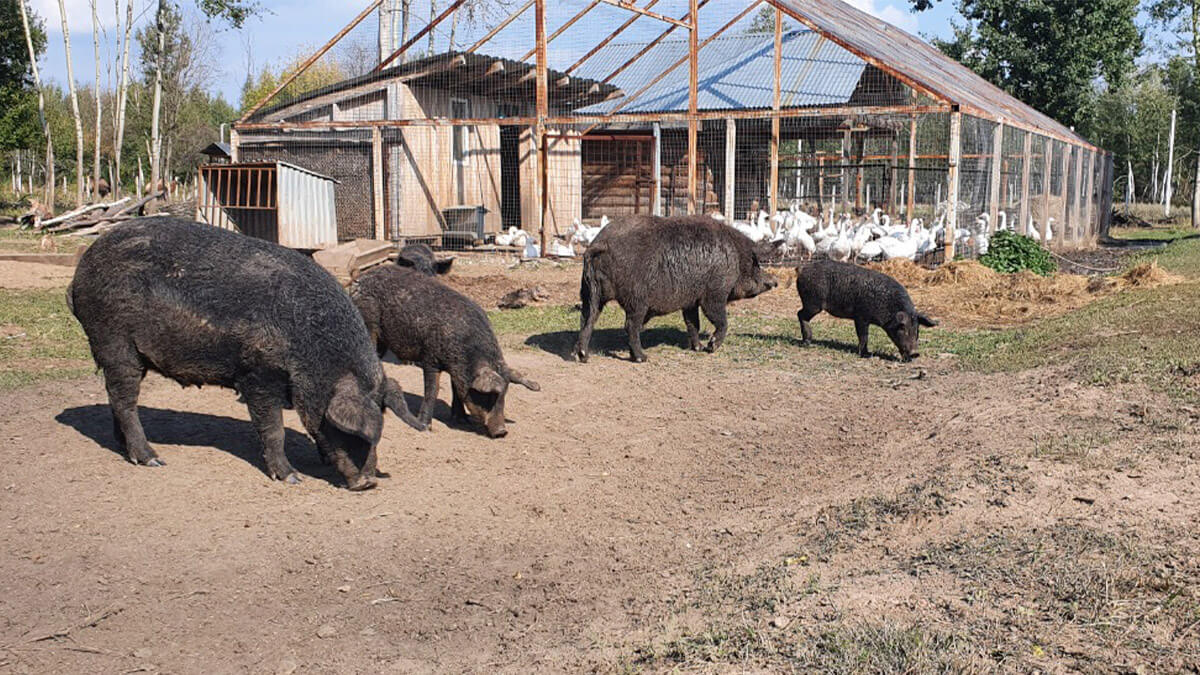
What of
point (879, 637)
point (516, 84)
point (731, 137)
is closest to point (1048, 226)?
point (731, 137)

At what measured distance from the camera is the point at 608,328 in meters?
13.0

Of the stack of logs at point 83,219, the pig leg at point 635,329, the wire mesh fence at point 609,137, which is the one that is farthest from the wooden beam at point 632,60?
the pig leg at point 635,329

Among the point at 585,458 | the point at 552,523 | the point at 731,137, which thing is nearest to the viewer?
the point at 552,523

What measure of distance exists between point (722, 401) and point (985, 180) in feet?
43.7

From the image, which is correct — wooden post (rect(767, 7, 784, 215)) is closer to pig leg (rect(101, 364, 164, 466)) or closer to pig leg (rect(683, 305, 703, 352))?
pig leg (rect(683, 305, 703, 352))

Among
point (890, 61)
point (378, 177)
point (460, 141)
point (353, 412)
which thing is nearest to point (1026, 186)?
point (890, 61)

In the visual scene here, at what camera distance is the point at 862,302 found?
1112 centimetres

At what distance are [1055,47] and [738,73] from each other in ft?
52.8

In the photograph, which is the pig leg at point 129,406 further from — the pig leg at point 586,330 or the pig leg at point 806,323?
the pig leg at point 806,323

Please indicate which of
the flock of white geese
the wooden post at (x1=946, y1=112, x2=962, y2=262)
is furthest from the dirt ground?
the flock of white geese

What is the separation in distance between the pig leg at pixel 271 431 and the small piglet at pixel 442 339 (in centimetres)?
157

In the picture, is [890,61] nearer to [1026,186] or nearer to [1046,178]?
[1026,186]

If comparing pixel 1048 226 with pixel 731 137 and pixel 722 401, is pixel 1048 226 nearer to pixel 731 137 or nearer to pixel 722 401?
pixel 731 137

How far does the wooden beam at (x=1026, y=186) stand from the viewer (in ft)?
72.1
